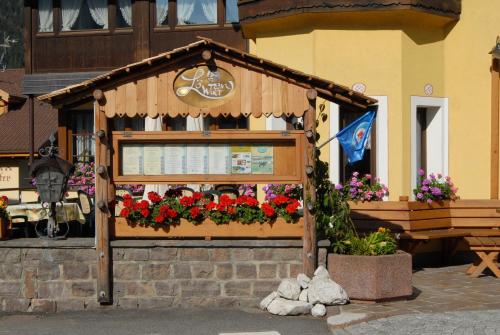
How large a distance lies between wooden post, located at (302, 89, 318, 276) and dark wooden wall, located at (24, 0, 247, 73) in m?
7.12

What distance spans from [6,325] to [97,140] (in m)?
2.35

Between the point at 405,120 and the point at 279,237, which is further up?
the point at 405,120

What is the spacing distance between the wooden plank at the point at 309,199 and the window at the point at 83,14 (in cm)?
976

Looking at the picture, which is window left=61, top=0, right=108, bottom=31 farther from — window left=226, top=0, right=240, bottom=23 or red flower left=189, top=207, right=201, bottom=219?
red flower left=189, top=207, right=201, bottom=219

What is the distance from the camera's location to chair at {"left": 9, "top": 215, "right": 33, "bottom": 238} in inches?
525

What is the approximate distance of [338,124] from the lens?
43.8ft

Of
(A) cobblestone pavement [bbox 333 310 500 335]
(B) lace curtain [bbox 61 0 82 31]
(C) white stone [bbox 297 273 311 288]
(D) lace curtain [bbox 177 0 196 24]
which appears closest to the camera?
(A) cobblestone pavement [bbox 333 310 500 335]

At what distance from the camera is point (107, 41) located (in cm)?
1802

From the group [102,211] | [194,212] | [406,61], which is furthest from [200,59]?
[406,61]

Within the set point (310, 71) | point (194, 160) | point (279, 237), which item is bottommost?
point (279, 237)

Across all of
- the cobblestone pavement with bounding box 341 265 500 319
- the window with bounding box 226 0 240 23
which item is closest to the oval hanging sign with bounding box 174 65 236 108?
the cobblestone pavement with bounding box 341 265 500 319

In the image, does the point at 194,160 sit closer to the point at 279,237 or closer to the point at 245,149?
the point at 245,149

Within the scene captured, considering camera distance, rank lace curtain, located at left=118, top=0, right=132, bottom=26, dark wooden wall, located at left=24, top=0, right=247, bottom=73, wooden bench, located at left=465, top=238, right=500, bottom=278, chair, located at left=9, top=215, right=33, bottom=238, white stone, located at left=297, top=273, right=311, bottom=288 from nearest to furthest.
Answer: white stone, located at left=297, top=273, right=311, bottom=288 < wooden bench, located at left=465, top=238, right=500, bottom=278 < chair, located at left=9, top=215, right=33, bottom=238 < dark wooden wall, located at left=24, top=0, right=247, bottom=73 < lace curtain, located at left=118, top=0, right=132, bottom=26

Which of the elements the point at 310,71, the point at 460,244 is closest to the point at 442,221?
the point at 460,244
